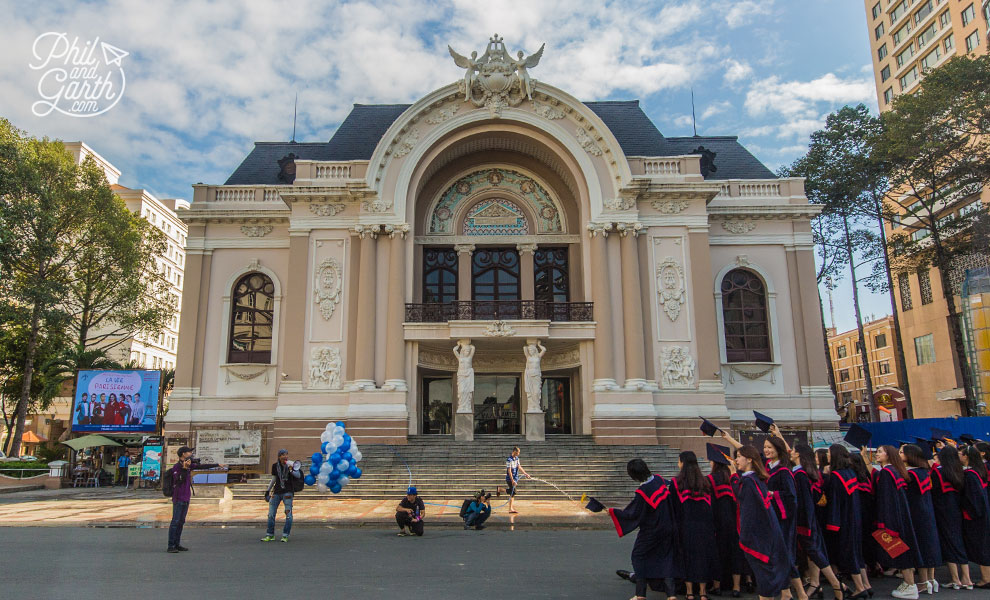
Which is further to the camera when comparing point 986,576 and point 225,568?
point 225,568

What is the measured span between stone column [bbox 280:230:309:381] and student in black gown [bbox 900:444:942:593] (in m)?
19.6

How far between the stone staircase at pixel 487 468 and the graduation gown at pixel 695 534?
10679mm

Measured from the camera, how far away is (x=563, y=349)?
1016 inches

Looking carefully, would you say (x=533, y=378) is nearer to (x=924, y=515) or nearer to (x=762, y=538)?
(x=924, y=515)

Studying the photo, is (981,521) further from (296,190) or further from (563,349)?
(296,190)

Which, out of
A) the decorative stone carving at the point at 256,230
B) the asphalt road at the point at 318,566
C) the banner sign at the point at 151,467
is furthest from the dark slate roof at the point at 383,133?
A: the asphalt road at the point at 318,566

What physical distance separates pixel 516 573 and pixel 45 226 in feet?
93.4

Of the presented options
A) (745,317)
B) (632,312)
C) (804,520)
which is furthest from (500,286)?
(804,520)

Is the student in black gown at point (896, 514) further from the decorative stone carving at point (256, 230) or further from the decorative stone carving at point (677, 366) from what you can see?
the decorative stone carving at point (256, 230)

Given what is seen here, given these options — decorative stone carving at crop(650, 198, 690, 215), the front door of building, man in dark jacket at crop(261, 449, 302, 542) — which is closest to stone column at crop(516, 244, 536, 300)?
the front door of building

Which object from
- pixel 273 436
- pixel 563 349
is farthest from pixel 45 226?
pixel 563 349

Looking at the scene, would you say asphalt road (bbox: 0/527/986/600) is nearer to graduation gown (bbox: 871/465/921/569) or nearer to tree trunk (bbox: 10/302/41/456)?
graduation gown (bbox: 871/465/921/569)

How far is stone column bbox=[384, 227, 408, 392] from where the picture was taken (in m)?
23.5

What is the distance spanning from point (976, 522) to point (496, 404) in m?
19.7
